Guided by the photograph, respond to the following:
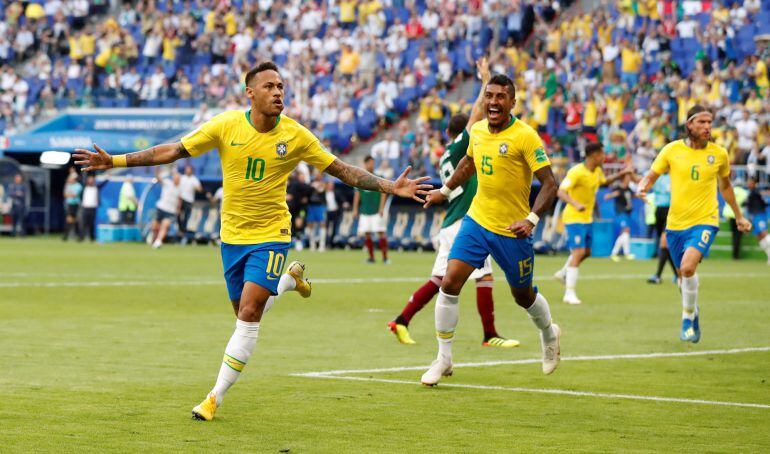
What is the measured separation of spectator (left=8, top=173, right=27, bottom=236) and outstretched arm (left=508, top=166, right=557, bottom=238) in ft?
116

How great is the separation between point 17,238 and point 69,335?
30.3 metres

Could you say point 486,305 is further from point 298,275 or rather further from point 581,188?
point 581,188

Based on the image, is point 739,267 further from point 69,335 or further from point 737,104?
point 69,335

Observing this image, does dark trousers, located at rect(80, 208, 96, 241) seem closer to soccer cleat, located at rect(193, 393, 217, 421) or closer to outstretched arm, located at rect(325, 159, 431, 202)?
outstretched arm, located at rect(325, 159, 431, 202)

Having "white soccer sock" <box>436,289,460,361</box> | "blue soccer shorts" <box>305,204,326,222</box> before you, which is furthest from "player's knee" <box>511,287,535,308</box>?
"blue soccer shorts" <box>305,204,326,222</box>

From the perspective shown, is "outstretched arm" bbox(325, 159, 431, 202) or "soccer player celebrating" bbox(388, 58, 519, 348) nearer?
"outstretched arm" bbox(325, 159, 431, 202)

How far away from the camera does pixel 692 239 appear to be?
14367mm

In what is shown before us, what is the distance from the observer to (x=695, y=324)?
46.8 feet

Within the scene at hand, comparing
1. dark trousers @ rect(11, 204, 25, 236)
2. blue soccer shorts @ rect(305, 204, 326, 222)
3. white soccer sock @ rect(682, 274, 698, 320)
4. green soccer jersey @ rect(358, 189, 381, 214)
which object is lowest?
dark trousers @ rect(11, 204, 25, 236)

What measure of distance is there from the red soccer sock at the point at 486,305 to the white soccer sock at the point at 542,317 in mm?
2455

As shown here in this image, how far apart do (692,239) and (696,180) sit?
63cm

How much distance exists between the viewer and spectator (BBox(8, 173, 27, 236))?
43.6 meters

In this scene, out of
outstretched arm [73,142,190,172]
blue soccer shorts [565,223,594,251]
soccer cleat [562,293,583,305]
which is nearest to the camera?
outstretched arm [73,142,190,172]

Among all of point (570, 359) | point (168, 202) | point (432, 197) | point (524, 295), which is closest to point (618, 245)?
point (168, 202)
